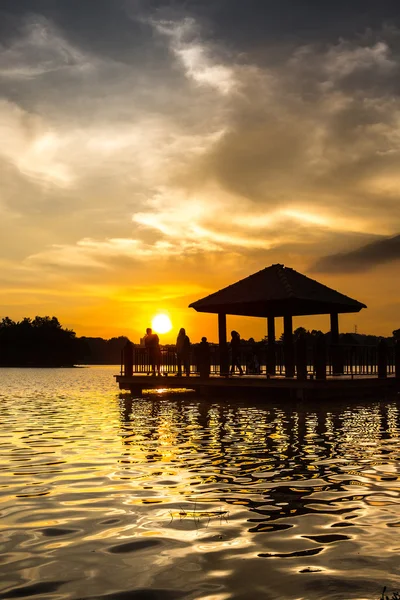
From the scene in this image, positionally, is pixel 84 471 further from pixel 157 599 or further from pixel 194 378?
pixel 194 378

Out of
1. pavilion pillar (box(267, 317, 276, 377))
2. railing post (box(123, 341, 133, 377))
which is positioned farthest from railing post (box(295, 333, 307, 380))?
railing post (box(123, 341, 133, 377))

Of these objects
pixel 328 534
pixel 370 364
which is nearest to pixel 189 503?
pixel 328 534

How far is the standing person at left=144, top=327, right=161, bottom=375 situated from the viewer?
93.7 ft

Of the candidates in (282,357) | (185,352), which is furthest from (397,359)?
(185,352)

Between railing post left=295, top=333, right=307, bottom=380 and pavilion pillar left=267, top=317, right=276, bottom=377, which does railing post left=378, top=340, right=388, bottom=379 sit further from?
railing post left=295, top=333, right=307, bottom=380

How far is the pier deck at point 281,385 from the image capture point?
23172 millimetres

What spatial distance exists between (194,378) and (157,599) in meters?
22.5

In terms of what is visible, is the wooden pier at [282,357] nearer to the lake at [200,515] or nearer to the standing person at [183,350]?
the standing person at [183,350]

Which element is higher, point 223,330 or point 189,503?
point 223,330

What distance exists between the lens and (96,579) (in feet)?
15.3

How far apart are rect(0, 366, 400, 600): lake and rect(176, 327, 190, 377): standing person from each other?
13.7 m

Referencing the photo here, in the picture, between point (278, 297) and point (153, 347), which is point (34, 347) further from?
point (278, 297)

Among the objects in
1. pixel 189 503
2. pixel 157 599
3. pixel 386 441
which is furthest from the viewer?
pixel 386 441

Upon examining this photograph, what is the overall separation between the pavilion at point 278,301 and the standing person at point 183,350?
134 cm
